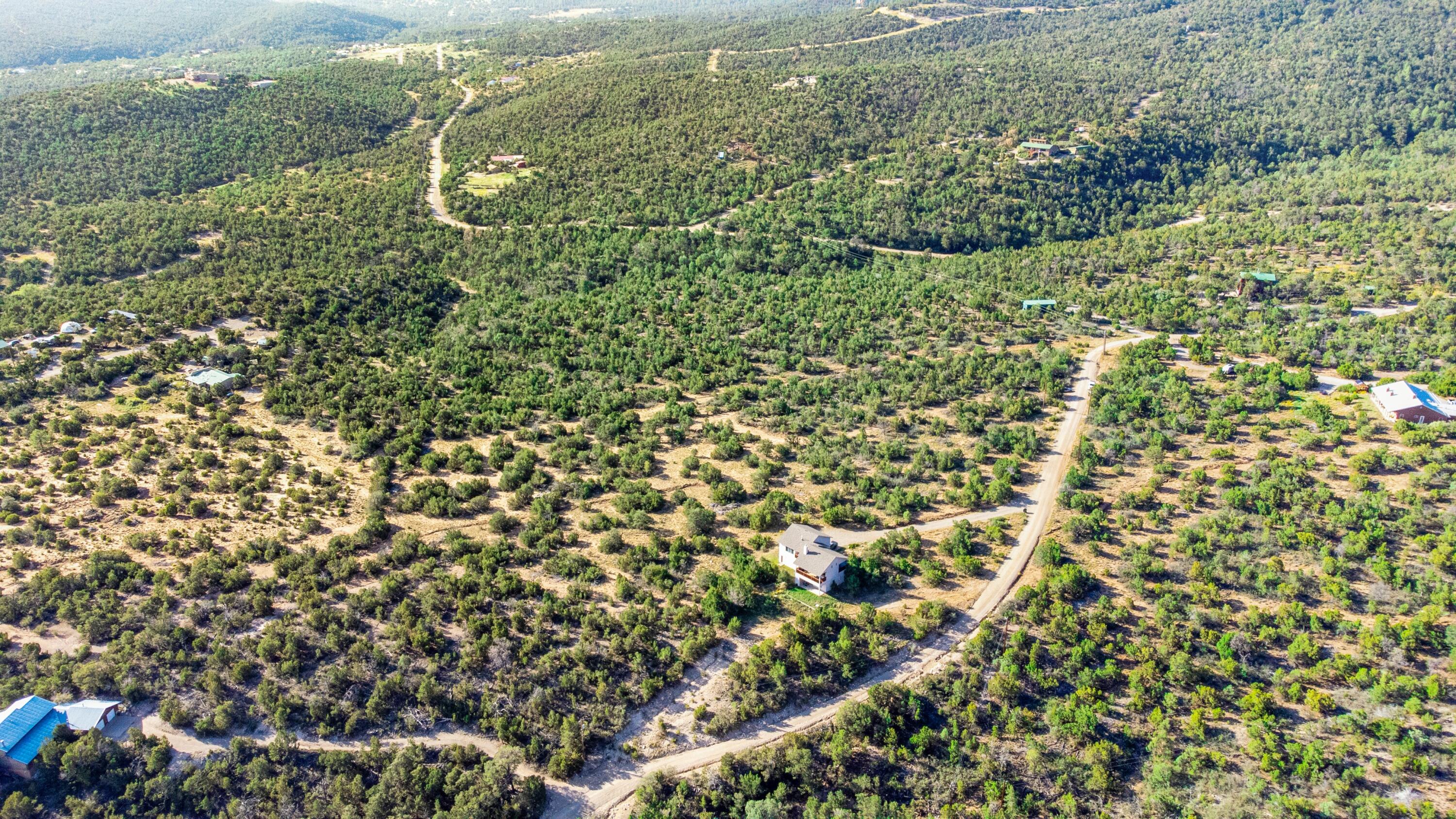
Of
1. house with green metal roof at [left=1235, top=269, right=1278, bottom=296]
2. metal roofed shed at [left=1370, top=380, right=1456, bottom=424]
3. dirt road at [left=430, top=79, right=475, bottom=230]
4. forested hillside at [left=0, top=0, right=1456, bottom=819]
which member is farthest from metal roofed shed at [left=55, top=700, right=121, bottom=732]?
house with green metal roof at [left=1235, top=269, right=1278, bottom=296]

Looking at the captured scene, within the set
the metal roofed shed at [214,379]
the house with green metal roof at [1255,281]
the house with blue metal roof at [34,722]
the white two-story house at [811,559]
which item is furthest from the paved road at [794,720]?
the house with green metal roof at [1255,281]

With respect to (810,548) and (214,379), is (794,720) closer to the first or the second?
(810,548)

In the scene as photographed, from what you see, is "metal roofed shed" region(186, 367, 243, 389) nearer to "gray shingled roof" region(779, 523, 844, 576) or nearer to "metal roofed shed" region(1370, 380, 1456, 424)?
"gray shingled roof" region(779, 523, 844, 576)

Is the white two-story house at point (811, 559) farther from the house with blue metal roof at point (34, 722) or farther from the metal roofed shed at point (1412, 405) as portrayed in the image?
the metal roofed shed at point (1412, 405)

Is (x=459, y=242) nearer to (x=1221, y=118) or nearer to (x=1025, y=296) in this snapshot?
(x=1025, y=296)

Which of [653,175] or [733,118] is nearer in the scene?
[653,175]

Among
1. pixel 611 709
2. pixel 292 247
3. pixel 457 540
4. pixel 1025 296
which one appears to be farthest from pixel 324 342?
pixel 1025 296
